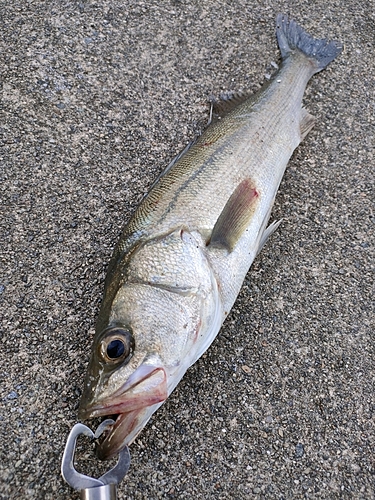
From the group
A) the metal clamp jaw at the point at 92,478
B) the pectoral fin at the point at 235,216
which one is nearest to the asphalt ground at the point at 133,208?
the metal clamp jaw at the point at 92,478

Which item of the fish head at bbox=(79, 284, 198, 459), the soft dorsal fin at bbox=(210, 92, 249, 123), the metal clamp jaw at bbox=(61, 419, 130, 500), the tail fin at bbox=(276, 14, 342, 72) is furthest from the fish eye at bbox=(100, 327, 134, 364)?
the tail fin at bbox=(276, 14, 342, 72)

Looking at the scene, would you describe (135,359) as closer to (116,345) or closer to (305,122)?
(116,345)

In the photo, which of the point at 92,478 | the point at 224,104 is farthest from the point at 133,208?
the point at 92,478

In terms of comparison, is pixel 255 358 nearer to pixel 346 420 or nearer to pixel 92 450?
pixel 346 420

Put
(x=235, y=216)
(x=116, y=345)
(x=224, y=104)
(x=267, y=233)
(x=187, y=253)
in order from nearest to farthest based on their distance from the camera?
(x=116, y=345)
(x=187, y=253)
(x=235, y=216)
(x=267, y=233)
(x=224, y=104)

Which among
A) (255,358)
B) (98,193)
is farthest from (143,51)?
(255,358)

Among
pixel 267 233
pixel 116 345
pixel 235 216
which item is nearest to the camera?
pixel 116 345

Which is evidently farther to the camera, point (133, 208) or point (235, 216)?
point (133, 208)

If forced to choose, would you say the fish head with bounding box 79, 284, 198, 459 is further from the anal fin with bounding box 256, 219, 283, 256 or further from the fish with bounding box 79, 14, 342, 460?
the anal fin with bounding box 256, 219, 283, 256
